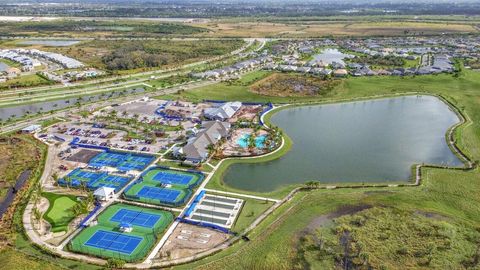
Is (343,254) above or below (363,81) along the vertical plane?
below

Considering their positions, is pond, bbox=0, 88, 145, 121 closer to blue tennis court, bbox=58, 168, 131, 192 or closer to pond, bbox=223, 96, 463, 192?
blue tennis court, bbox=58, 168, 131, 192

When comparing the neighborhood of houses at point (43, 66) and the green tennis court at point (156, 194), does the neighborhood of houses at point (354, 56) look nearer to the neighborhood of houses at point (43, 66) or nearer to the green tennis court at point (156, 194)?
the neighborhood of houses at point (43, 66)

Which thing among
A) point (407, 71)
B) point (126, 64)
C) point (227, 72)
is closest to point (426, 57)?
point (407, 71)

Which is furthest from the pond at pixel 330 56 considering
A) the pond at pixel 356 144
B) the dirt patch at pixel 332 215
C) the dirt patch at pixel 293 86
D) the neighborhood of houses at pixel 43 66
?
the dirt patch at pixel 332 215

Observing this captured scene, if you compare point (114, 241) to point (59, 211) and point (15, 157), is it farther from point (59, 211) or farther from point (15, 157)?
point (15, 157)

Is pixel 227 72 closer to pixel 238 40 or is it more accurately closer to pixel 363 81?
pixel 363 81

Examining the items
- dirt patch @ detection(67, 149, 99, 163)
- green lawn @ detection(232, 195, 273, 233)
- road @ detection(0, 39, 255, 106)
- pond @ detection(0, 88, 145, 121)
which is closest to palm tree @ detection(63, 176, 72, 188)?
dirt patch @ detection(67, 149, 99, 163)
